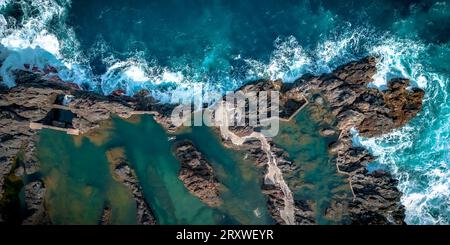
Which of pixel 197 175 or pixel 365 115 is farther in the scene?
pixel 365 115

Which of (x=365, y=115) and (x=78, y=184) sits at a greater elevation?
(x=365, y=115)

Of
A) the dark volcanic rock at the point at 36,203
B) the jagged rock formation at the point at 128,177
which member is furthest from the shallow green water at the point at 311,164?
the dark volcanic rock at the point at 36,203

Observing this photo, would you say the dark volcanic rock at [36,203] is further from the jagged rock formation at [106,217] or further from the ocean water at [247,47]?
the ocean water at [247,47]

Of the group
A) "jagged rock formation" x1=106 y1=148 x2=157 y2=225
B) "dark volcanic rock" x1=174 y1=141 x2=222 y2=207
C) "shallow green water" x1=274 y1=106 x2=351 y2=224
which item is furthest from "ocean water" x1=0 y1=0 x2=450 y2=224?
"jagged rock formation" x1=106 y1=148 x2=157 y2=225

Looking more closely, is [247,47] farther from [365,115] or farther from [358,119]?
[365,115]

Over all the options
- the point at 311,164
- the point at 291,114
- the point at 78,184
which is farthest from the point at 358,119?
the point at 78,184
